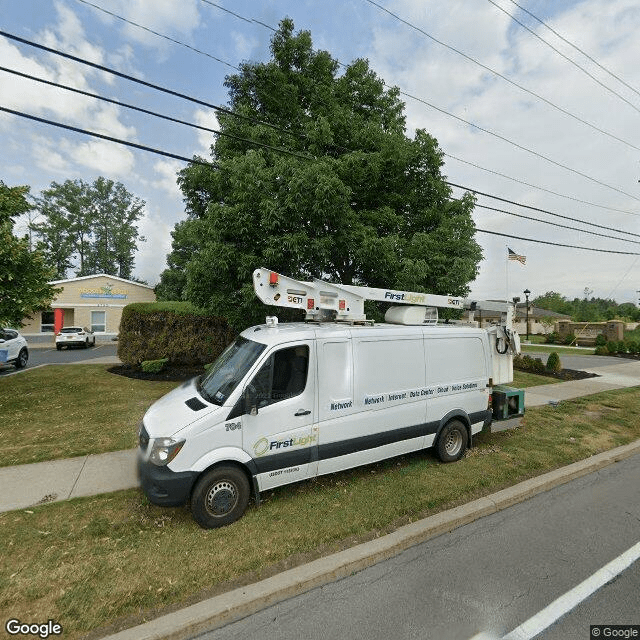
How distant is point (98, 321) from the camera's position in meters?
31.7

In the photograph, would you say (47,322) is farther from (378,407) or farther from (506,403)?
(506,403)

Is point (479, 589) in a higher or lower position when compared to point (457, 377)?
lower

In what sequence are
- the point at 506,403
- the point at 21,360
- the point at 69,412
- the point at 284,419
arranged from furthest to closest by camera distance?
the point at 21,360, the point at 69,412, the point at 506,403, the point at 284,419

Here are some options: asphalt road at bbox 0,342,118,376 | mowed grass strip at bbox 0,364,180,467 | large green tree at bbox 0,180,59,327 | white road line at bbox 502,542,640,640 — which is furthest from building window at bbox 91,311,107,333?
white road line at bbox 502,542,640,640

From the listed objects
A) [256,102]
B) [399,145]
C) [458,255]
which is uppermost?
[256,102]

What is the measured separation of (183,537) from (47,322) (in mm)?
36364

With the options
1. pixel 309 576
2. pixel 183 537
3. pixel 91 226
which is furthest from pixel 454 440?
pixel 91 226

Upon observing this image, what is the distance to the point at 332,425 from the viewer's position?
15.2 feet

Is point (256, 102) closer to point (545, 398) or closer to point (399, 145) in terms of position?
point (399, 145)

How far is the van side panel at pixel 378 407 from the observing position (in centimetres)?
468

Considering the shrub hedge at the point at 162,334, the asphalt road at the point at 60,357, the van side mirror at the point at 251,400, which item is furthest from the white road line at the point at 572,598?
the asphalt road at the point at 60,357

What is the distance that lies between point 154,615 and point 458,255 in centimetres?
877

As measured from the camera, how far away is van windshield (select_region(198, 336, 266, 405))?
4.28 m

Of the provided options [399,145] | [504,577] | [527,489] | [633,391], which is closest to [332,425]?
[504,577]
